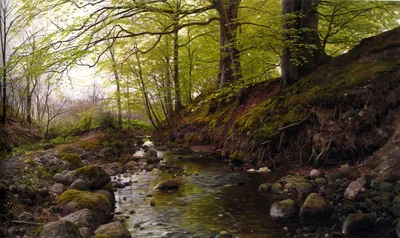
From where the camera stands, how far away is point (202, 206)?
5309 millimetres

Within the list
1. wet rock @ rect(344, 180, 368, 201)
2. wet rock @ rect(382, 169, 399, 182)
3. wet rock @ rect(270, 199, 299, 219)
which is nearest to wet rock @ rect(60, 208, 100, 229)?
wet rock @ rect(270, 199, 299, 219)

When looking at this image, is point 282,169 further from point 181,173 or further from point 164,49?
point 164,49

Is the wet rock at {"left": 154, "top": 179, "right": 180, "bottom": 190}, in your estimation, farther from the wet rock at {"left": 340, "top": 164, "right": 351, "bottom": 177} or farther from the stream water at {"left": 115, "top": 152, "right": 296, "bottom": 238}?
the wet rock at {"left": 340, "top": 164, "right": 351, "bottom": 177}

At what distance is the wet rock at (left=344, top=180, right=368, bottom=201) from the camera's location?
477cm

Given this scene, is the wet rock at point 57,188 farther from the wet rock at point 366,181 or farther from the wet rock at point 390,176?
the wet rock at point 390,176

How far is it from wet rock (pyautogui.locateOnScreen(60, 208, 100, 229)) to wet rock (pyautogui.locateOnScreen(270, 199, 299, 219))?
2436mm

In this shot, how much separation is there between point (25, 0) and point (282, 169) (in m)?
6.54

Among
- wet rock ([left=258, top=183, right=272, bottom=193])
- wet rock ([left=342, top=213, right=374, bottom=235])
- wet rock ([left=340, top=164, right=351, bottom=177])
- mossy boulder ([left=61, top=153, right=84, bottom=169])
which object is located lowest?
wet rock ([left=342, top=213, right=374, bottom=235])

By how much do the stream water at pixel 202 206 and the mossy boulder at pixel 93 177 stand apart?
41 centimetres

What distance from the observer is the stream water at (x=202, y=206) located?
4258mm

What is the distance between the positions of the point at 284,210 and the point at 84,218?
272cm

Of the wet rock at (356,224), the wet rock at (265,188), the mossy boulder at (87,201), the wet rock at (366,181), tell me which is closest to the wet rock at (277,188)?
the wet rock at (265,188)

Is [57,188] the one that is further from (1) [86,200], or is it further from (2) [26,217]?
(2) [26,217]

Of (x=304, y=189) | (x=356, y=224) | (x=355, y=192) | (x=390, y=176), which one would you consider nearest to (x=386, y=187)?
(x=390, y=176)
